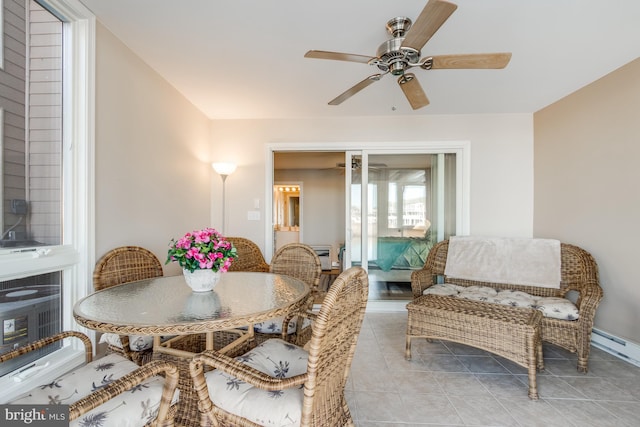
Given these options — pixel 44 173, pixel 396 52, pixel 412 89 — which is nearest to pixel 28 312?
pixel 44 173

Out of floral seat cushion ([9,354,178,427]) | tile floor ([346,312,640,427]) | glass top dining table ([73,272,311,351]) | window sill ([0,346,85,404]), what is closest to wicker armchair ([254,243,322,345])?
glass top dining table ([73,272,311,351])

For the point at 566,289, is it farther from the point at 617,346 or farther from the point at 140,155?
the point at 140,155

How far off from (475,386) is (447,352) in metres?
0.51

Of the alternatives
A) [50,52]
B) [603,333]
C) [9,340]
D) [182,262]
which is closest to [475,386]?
[603,333]

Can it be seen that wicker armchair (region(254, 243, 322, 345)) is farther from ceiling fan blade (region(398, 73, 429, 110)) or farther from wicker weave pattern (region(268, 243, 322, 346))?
ceiling fan blade (region(398, 73, 429, 110))

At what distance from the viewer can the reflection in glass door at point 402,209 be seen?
3.60 meters

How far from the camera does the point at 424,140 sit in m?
3.53

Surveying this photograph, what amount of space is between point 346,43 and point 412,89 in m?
0.58

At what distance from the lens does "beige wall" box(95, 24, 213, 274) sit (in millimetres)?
1895

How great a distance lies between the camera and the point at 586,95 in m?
2.71

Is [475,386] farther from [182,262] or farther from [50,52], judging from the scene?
[50,52]

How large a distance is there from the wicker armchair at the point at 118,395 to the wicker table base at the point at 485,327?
185 cm

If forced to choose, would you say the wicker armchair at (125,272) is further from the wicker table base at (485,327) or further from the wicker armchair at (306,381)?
the wicker table base at (485,327)

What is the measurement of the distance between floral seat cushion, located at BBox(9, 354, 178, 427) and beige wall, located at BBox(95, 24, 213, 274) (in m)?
0.91
